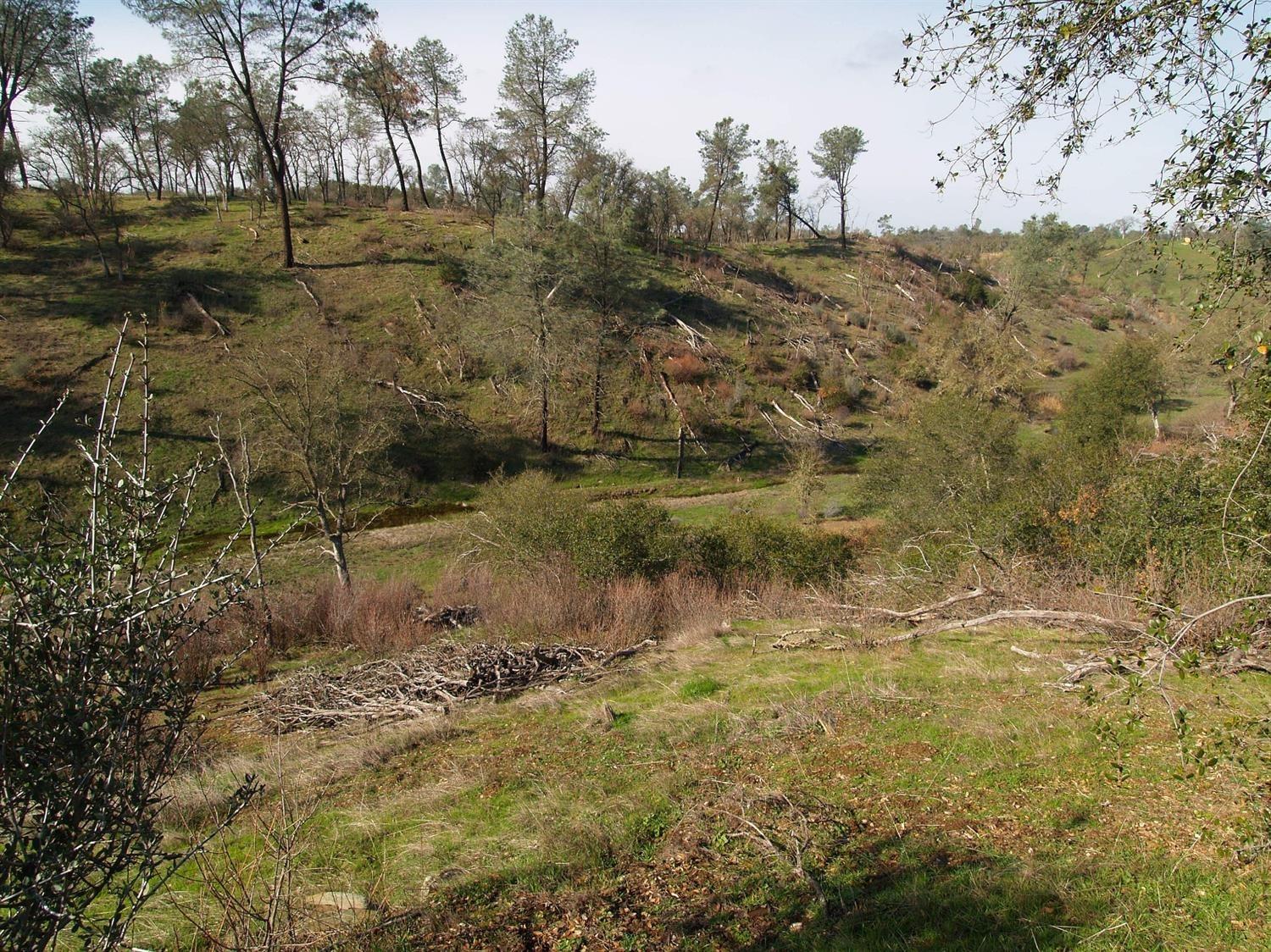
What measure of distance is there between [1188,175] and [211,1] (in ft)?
136

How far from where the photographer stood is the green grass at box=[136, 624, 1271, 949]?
3916 millimetres

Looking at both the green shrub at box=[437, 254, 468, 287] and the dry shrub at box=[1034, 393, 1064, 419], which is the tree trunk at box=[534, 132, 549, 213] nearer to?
the green shrub at box=[437, 254, 468, 287]

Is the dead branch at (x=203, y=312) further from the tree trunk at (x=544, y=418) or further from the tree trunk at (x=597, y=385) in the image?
the tree trunk at (x=597, y=385)

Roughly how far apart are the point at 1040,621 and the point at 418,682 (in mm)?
8828

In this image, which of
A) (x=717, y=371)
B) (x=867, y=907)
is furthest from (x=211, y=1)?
(x=867, y=907)

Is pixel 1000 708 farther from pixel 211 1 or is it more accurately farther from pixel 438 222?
pixel 438 222

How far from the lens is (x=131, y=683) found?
8.81 feet

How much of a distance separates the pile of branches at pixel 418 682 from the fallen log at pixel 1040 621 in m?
4.57

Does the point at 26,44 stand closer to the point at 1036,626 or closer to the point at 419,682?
the point at 419,682

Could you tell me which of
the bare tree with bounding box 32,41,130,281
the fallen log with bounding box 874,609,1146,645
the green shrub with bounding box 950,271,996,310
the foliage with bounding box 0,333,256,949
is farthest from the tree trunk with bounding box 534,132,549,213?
the foliage with bounding box 0,333,256,949

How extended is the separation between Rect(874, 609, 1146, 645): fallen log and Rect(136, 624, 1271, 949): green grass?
0.67 m

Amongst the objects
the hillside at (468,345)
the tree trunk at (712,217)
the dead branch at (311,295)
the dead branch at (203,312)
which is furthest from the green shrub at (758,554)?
the tree trunk at (712,217)

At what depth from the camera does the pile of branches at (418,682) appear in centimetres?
972

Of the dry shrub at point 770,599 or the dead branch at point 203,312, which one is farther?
the dead branch at point 203,312
